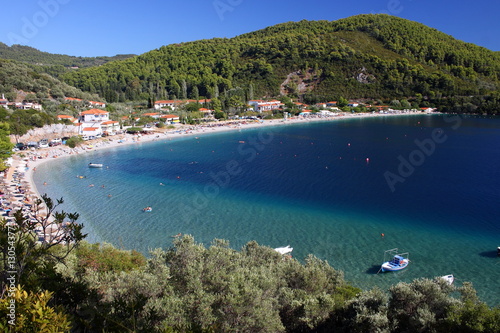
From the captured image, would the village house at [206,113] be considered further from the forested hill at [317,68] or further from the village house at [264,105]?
the forested hill at [317,68]

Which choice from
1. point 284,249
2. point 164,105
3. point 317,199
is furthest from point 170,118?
point 284,249

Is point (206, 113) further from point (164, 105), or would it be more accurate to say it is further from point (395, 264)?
point (395, 264)

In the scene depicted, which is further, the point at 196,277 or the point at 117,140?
the point at 117,140

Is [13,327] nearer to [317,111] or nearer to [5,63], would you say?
[5,63]

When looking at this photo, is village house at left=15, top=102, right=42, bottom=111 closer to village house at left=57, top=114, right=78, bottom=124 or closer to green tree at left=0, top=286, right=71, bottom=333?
village house at left=57, top=114, right=78, bottom=124

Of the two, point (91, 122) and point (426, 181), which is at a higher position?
point (91, 122)

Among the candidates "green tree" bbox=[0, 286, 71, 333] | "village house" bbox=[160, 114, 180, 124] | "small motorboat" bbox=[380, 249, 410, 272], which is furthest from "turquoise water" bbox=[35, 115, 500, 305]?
"village house" bbox=[160, 114, 180, 124]

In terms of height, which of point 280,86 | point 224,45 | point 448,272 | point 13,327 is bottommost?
point 448,272

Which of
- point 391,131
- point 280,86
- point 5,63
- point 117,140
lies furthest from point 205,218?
point 280,86
